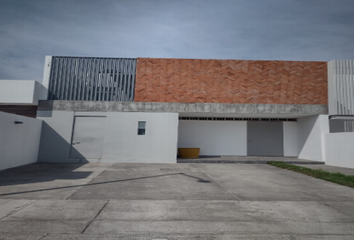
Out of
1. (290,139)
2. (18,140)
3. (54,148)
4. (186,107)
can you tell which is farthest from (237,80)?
(18,140)

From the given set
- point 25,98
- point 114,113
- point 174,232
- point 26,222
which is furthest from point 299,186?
point 25,98

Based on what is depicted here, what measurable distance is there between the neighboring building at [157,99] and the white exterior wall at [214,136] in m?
2.26

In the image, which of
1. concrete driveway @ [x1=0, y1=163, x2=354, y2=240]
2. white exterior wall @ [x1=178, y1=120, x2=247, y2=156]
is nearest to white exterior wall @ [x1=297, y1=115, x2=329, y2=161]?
white exterior wall @ [x1=178, y1=120, x2=247, y2=156]

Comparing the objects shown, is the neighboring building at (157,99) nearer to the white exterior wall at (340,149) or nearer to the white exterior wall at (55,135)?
the white exterior wall at (55,135)

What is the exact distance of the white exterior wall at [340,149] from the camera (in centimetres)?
1222

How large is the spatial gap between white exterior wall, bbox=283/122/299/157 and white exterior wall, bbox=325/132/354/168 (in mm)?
2709

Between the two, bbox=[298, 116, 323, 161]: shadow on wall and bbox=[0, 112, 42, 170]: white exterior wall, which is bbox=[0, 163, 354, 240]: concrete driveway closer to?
bbox=[0, 112, 42, 170]: white exterior wall

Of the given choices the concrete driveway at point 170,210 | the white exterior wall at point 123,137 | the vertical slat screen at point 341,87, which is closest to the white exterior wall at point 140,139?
Answer: the white exterior wall at point 123,137

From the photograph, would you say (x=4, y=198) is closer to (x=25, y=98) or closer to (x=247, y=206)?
(x=247, y=206)

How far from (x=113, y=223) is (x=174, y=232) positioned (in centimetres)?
Answer: 116

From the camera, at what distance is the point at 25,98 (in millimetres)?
12344

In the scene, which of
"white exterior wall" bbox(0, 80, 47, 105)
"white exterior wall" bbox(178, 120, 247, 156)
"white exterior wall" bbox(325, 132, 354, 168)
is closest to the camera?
"white exterior wall" bbox(0, 80, 47, 105)

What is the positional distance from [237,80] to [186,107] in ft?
12.8

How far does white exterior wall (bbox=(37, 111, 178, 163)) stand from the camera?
12.8m
